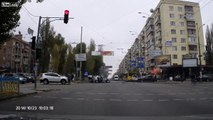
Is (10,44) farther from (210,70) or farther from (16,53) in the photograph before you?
(210,70)

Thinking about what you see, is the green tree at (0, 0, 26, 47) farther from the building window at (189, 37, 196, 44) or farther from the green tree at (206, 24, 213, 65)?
the building window at (189, 37, 196, 44)

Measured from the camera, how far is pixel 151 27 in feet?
333

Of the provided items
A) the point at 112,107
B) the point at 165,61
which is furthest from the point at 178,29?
the point at 112,107

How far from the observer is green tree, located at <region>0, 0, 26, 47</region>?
52.6 feet

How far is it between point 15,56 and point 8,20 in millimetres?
87955

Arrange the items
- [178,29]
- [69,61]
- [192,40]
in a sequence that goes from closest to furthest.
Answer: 1. [69,61]
2. [178,29]
3. [192,40]

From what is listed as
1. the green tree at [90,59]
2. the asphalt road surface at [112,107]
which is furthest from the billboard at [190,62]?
the asphalt road surface at [112,107]

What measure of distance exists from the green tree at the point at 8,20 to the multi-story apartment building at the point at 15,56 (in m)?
68.5

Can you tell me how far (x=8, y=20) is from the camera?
1648cm

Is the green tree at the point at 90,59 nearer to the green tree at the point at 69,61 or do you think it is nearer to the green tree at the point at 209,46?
the green tree at the point at 69,61

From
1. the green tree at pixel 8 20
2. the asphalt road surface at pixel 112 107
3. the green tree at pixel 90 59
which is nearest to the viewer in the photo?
the asphalt road surface at pixel 112 107

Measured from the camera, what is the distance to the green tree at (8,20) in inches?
632

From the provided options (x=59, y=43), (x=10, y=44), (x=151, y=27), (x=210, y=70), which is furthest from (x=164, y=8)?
(x=10, y=44)

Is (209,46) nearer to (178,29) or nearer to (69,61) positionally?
(178,29)
